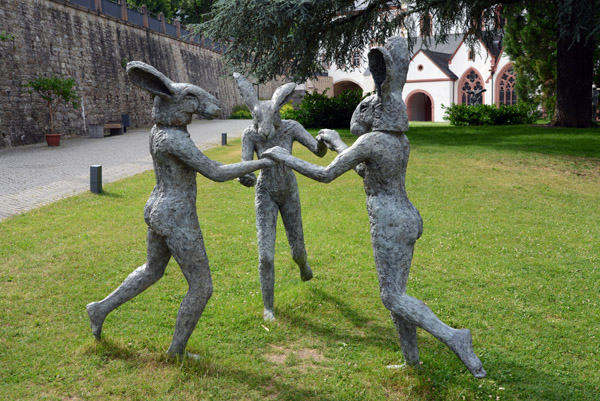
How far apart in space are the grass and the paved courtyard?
3.72 ft

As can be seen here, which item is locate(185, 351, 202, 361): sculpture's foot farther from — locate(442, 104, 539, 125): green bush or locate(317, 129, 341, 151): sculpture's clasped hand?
locate(442, 104, 539, 125): green bush

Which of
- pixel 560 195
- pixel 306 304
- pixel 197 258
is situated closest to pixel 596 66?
pixel 560 195

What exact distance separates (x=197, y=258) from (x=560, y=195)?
982 cm

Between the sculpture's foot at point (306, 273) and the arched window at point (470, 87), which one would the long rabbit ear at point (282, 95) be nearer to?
the sculpture's foot at point (306, 273)

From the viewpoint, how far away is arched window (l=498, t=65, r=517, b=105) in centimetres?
3628

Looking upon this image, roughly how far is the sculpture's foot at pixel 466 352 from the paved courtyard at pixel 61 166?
350 inches

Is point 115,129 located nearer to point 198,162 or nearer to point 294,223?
point 294,223

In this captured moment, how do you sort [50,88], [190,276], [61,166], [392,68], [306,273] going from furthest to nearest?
[50,88] < [61,166] < [306,273] < [190,276] < [392,68]

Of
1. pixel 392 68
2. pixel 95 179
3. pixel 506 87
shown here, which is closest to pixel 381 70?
pixel 392 68

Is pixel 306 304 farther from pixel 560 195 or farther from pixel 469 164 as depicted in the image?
pixel 469 164

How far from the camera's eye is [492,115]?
24.7 meters

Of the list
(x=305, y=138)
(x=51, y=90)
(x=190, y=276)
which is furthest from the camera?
(x=51, y=90)

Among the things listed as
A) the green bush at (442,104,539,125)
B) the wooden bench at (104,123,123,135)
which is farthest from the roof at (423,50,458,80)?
the wooden bench at (104,123,123,135)

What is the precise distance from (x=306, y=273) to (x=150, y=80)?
10.9 feet
